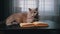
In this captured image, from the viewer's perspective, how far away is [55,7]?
7.17 ft

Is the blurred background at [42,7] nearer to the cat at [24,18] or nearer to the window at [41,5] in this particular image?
the window at [41,5]

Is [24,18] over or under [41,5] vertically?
under

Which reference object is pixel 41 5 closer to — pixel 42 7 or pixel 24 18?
pixel 42 7

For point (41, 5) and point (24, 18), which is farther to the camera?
point (41, 5)

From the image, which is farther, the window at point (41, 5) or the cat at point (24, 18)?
the window at point (41, 5)

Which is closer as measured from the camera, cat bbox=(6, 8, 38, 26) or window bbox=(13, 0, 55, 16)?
cat bbox=(6, 8, 38, 26)

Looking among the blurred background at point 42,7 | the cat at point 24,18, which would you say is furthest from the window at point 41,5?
the cat at point 24,18

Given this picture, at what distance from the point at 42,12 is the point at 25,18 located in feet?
3.34

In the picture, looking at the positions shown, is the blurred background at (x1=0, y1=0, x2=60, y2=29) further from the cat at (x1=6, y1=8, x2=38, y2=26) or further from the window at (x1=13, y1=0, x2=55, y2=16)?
the cat at (x1=6, y1=8, x2=38, y2=26)

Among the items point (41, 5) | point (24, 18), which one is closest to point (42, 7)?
point (41, 5)

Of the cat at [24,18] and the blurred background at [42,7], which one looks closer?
the cat at [24,18]

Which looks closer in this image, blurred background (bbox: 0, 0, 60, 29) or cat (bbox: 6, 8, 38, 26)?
cat (bbox: 6, 8, 38, 26)

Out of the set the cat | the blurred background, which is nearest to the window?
the blurred background
